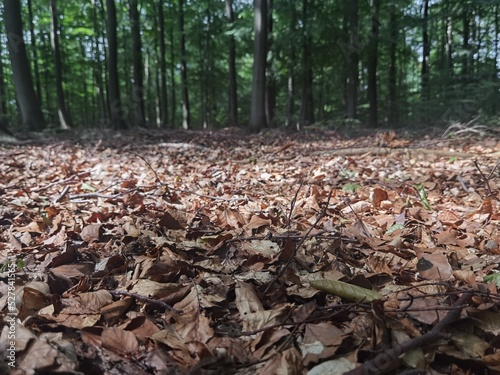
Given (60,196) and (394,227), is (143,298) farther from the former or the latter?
(60,196)

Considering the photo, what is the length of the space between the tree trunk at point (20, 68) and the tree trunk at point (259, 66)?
6.23 metres

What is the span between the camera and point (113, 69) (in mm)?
11922

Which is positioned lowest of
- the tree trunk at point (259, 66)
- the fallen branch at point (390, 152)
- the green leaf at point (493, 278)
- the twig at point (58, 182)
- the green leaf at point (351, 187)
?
the green leaf at point (493, 278)

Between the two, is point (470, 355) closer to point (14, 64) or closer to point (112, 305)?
point (112, 305)

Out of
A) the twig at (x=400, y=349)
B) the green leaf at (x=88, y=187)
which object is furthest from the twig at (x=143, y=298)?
the green leaf at (x=88, y=187)

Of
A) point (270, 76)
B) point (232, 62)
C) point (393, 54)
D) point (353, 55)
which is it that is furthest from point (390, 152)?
point (232, 62)

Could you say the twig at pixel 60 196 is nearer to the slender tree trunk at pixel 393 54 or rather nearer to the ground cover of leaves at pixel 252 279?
the ground cover of leaves at pixel 252 279

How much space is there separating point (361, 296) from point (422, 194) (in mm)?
1778

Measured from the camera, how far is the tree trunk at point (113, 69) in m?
11.5

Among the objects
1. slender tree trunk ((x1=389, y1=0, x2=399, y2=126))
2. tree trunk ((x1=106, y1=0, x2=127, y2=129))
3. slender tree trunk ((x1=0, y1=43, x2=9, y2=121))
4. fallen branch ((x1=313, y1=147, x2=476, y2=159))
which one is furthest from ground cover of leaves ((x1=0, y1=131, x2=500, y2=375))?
slender tree trunk ((x1=0, y1=43, x2=9, y2=121))

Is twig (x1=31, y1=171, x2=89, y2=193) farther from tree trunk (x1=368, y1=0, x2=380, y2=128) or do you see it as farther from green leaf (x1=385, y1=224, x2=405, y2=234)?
tree trunk (x1=368, y1=0, x2=380, y2=128)

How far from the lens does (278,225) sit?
2.55 m

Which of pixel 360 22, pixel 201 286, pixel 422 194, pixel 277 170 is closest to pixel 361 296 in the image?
pixel 201 286

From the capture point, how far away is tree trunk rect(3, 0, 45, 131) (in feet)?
30.4
